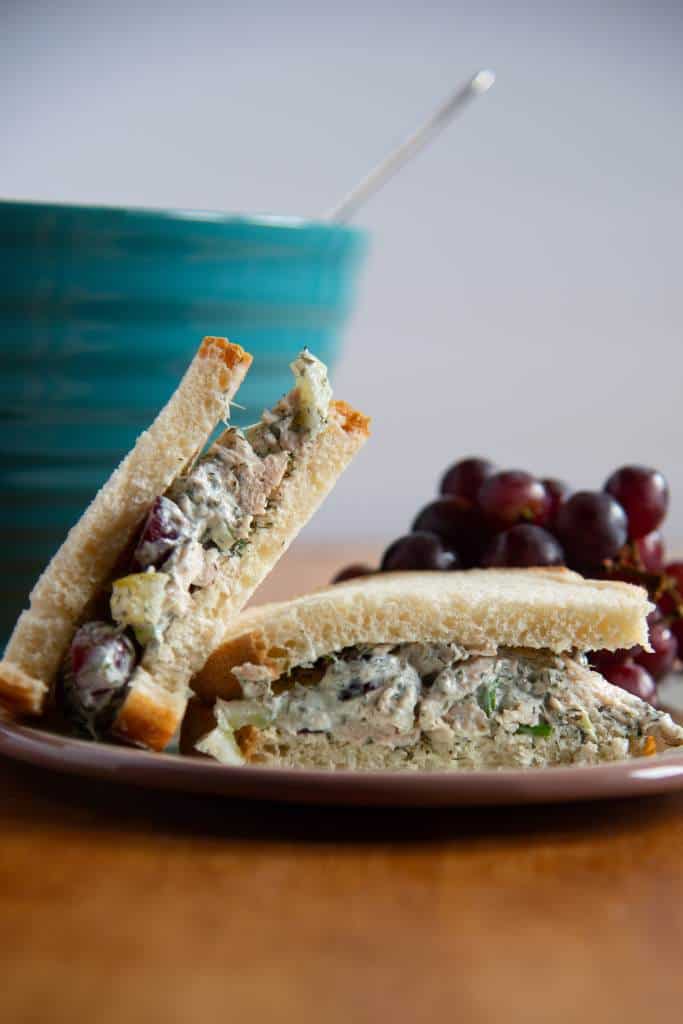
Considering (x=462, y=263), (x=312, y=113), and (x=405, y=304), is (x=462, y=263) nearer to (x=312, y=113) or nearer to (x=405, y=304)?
(x=405, y=304)

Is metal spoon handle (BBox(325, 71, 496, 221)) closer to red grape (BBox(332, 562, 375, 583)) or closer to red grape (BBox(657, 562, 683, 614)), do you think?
red grape (BBox(332, 562, 375, 583))

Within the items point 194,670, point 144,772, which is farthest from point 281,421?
point 144,772

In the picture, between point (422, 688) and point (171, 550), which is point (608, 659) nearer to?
point (422, 688)

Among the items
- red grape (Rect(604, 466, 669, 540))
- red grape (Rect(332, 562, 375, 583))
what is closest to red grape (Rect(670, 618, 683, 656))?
red grape (Rect(604, 466, 669, 540))

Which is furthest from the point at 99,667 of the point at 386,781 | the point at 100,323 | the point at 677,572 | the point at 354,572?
the point at 677,572

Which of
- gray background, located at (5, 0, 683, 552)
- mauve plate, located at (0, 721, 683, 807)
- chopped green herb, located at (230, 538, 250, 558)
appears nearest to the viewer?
mauve plate, located at (0, 721, 683, 807)

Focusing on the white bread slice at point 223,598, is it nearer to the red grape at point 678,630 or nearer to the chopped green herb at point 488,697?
the chopped green herb at point 488,697

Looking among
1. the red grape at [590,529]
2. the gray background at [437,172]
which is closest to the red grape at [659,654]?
Answer: the red grape at [590,529]
